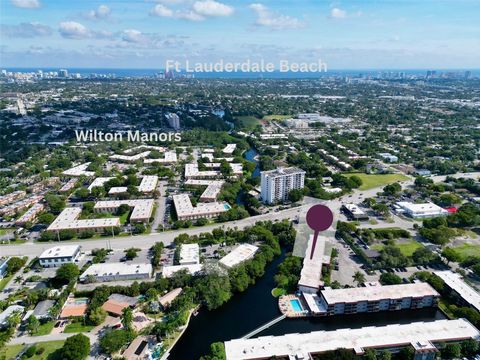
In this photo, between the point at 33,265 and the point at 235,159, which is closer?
the point at 33,265

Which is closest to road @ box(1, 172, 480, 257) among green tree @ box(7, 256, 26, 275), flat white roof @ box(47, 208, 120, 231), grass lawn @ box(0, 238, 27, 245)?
grass lawn @ box(0, 238, 27, 245)

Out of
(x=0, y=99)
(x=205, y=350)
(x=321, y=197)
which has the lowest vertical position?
(x=205, y=350)

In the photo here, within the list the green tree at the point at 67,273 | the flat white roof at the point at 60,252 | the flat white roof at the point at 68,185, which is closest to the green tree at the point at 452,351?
the green tree at the point at 67,273

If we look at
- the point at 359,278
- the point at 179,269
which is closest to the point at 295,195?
the point at 359,278

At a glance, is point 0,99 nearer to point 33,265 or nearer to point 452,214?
point 33,265

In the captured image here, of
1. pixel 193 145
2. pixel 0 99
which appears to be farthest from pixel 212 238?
pixel 0 99

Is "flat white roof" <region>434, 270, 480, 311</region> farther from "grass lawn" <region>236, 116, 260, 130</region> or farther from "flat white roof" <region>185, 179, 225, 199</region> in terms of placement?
"grass lawn" <region>236, 116, 260, 130</region>

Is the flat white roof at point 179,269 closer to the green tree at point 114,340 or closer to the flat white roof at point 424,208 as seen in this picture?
the green tree at point 114,340
